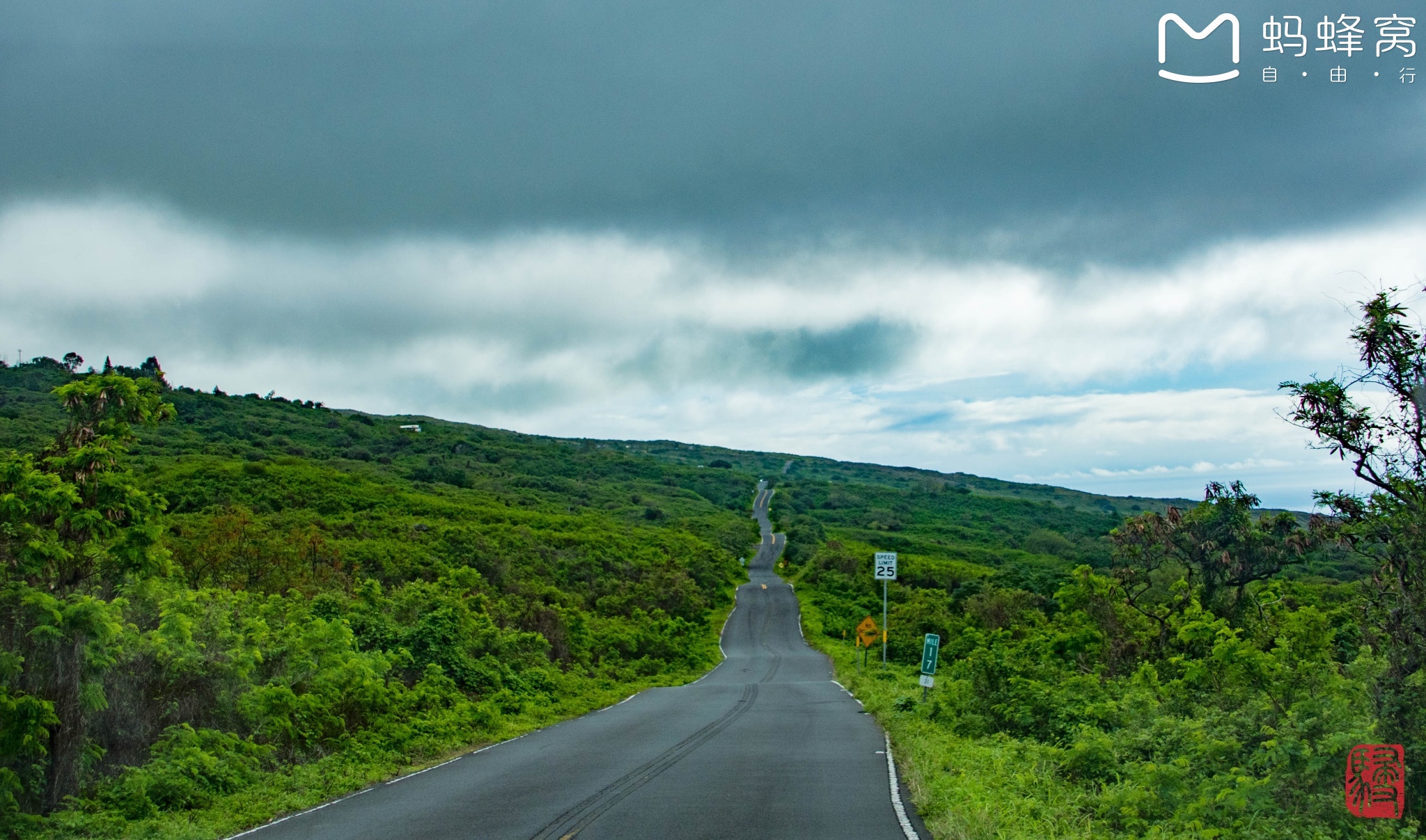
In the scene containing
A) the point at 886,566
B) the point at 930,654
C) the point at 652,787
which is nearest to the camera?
the point at 652,787

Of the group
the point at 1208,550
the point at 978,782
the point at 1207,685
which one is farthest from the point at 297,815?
the point at 1208,550

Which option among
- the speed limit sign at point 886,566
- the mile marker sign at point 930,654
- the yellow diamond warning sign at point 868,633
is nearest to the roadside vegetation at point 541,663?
the mile marker sign at point 930,654

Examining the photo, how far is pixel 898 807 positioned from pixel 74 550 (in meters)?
10.1

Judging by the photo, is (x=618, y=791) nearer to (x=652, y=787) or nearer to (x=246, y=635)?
(x=652, y=787)

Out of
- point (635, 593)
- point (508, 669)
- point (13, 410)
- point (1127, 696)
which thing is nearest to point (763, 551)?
point (635, 593)

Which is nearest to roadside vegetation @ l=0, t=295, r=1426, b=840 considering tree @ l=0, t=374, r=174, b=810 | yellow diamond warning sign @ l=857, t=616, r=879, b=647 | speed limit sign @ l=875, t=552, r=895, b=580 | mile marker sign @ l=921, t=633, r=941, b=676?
tree @ l=0, t=374, r=174, b=810

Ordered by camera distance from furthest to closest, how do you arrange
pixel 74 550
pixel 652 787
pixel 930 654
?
pixel 930 654 < pixel 652 787 < pixel 74 550

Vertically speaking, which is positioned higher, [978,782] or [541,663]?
[978,782]

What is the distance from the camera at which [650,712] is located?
21.7 metres

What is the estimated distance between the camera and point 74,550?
33.9ft

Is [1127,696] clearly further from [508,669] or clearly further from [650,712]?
[508,669]

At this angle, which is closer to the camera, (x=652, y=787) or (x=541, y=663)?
(x=652, y=787)

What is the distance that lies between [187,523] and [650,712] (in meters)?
19.8

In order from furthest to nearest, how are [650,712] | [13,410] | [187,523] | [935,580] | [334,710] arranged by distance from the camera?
[13,410], [935,580], [187,523], [650,712], [334,710]
